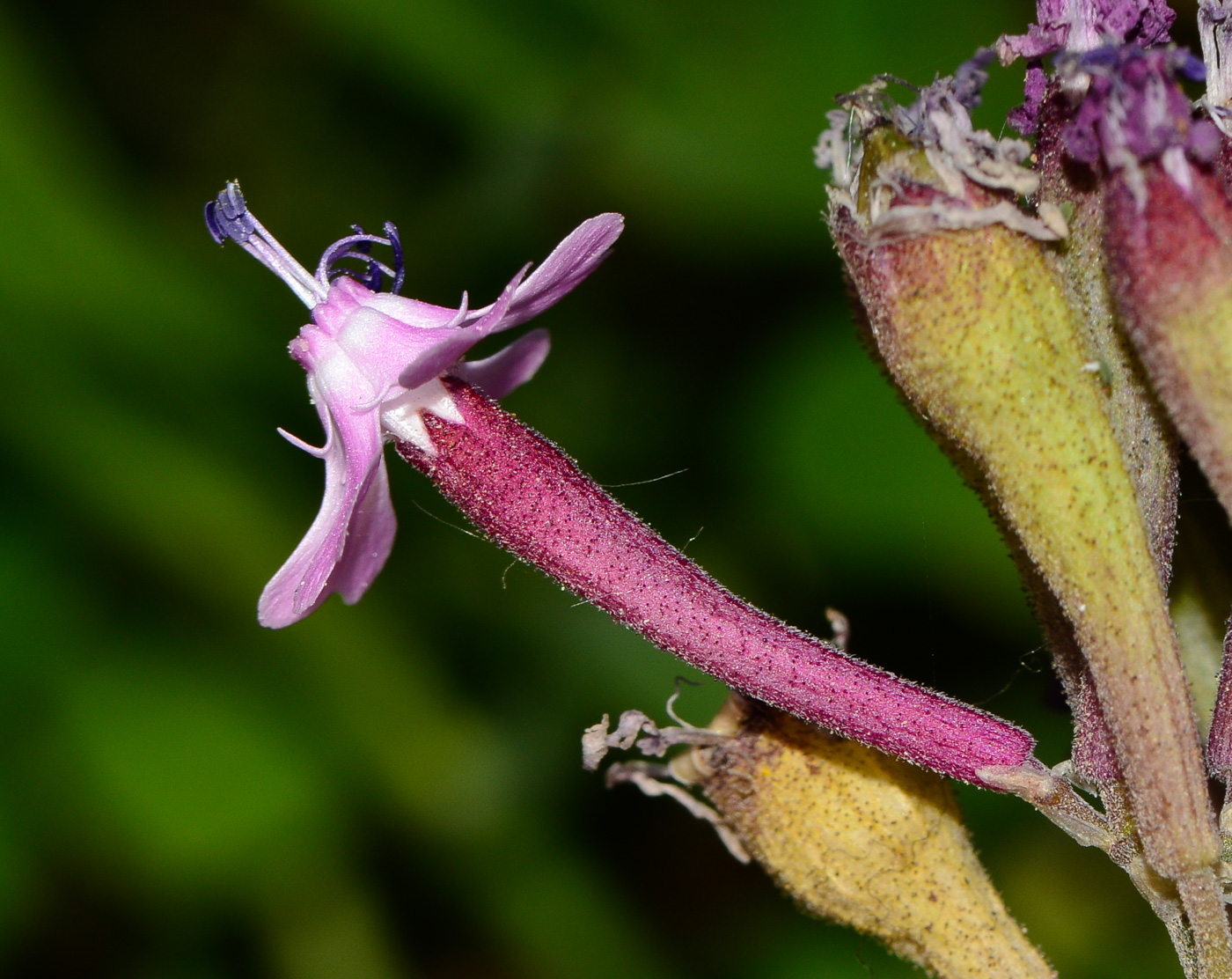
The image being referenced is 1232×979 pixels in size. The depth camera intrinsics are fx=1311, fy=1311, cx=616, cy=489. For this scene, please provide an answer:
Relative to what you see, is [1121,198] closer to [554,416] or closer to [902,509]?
[902,509]

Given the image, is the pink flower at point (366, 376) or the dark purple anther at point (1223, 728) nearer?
the dark purple anther at point (1223, 728)

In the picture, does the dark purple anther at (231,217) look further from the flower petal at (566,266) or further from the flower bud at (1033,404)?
the flower bud at (1033,404)

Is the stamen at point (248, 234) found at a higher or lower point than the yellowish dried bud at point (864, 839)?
higher

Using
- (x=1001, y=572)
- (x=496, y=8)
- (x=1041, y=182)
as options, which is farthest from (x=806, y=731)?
(x=496, y=8)

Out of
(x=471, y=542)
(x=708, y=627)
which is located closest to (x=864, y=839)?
(x=708, y=627)

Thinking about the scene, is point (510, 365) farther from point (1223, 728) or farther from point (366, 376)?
point (1223, 728)

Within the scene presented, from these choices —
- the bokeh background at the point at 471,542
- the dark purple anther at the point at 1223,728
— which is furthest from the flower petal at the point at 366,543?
the bokeh background at the point at 471,542

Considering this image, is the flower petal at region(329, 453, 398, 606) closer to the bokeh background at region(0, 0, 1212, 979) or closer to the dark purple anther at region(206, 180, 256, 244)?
the dark purple anther at region(206, 180, 256, 244)

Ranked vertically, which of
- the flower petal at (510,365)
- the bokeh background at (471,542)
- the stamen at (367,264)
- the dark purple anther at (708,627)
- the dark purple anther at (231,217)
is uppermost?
the dark purple anther at (231,217)
